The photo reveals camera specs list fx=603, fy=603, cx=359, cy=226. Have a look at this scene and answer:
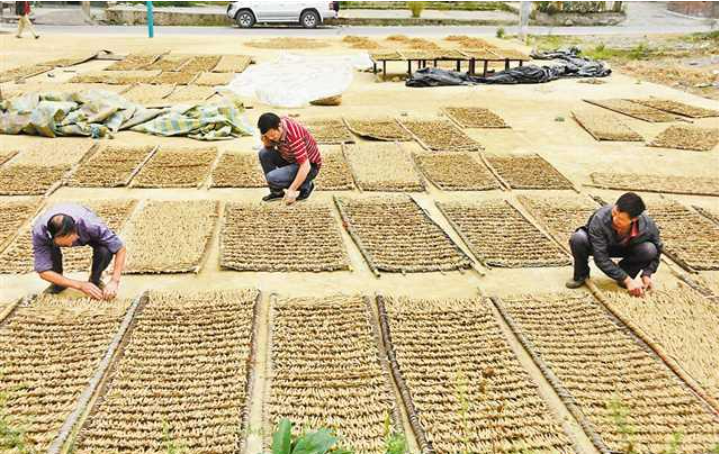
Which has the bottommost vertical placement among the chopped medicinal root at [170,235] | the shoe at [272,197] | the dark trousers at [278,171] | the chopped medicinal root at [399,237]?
the chopped medicinal root at [399,237]

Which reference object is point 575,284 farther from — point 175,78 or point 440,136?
point 175,78

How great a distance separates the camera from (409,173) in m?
4.75

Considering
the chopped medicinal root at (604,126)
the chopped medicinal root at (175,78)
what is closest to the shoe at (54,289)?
the chopped medicinal root at (604,126)

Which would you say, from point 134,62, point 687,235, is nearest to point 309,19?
point 134,62

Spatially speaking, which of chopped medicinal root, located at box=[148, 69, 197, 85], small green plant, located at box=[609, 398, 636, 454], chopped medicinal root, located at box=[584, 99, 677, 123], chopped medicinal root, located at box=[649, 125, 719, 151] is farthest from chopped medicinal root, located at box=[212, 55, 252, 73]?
small green plant, located at box=[609, 398, 636, 454]

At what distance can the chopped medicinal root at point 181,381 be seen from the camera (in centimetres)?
202

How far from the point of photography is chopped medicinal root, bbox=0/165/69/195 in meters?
4.21

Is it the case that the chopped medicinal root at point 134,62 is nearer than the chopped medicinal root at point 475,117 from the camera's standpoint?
No

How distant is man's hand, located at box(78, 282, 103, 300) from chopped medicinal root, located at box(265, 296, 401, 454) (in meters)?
0.81

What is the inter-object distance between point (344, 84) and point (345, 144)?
208cm

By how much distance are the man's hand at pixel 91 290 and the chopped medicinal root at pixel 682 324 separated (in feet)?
7.96

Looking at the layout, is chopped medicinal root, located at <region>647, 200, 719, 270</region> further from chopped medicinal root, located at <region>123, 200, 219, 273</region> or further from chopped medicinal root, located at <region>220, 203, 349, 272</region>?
chopped medicinal root, located at <region>123, 200, 219, 273</region>

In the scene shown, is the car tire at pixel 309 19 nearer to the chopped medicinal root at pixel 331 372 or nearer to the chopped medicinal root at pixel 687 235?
the chopped medicinal root at pixel 687 235

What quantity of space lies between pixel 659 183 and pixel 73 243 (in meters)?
4.13
